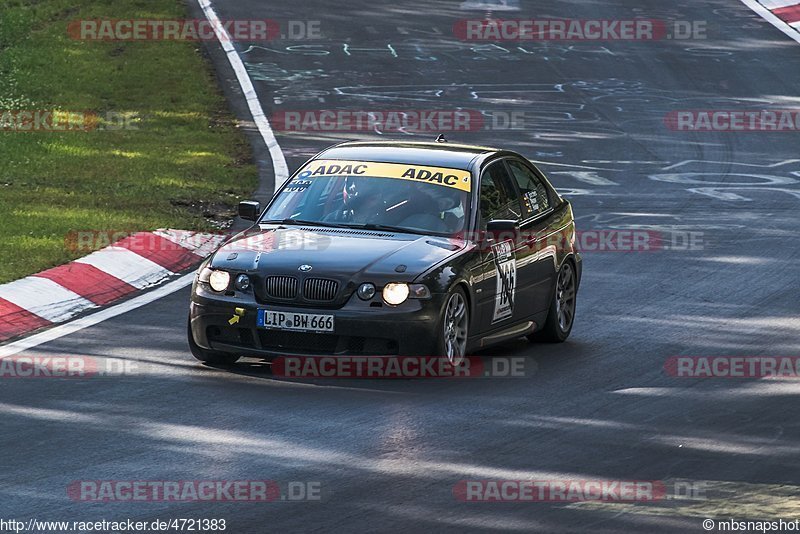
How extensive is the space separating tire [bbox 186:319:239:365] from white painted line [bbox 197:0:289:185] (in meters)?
8.95

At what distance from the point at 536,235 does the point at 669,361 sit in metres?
1.48

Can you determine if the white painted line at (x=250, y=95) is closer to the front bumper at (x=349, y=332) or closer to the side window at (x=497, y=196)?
the side window at (x=497, y=196)

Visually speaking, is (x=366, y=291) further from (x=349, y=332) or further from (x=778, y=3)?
(x=778, y=3)

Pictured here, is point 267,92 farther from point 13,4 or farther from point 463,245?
point 463,245

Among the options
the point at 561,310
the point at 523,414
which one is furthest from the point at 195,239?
the point at 523,414

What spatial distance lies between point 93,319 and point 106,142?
10422 mm

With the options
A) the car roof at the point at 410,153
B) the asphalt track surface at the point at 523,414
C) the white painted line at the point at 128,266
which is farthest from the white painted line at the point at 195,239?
the car roof at the point at 410,153

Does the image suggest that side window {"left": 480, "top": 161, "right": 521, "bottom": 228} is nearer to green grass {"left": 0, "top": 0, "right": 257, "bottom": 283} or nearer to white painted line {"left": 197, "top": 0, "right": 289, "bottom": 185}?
green grass {"left": 0, "top": 0, "right": 257, "bottom": 283}

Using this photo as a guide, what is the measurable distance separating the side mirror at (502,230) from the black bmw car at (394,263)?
0.01 metres

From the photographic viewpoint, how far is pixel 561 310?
12.8 metres

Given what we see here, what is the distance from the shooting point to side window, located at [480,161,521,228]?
12.0m

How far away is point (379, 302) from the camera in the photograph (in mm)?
10625

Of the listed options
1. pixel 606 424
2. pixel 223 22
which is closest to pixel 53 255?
pixel 606 424

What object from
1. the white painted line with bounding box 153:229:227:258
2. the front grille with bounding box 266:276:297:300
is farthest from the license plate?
the white painted line with bounding box 153:229:227:258
